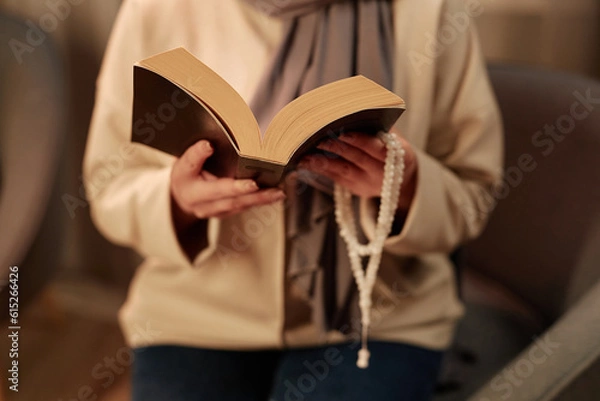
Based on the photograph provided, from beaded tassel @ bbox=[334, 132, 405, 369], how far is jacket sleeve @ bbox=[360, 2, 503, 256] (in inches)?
2.4

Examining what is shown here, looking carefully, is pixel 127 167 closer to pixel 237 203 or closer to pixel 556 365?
pixel 237 203

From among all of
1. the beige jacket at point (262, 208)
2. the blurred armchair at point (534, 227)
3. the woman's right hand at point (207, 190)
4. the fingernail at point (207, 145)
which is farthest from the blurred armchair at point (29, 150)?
the blurred armchair at point (534, 227)

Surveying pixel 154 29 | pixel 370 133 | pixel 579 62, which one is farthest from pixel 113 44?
pixel 579 62

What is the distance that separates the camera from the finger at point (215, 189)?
22.7 inches

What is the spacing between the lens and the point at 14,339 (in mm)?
949

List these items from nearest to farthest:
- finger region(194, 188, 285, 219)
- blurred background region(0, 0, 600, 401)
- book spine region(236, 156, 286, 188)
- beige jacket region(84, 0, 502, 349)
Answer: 1. book spine region(236, 156, 286, 188)
2. finger region(194, 188, 285, 219)
3. beige jacket region(84, 0, 502, 349)
4. blurred background region(0, 0, 600, 401)

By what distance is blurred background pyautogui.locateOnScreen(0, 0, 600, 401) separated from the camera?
101 cm

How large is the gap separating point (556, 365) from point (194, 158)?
404 millimetres

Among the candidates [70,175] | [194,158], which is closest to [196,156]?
[194,158]

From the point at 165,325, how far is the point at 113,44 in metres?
0.36

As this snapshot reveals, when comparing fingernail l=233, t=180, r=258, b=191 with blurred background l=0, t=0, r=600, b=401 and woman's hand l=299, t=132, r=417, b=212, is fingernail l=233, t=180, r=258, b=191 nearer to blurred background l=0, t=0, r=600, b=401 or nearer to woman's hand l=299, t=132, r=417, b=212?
woman's hand l=299, t=132, r=417, b=212

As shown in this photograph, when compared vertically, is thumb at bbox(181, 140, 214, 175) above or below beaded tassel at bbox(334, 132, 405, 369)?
above

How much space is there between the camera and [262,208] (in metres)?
0.78

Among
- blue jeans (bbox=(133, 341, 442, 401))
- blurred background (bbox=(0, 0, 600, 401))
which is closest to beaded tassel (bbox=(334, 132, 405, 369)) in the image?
blue jeans (bbox=(133, 341, 442, 401))
